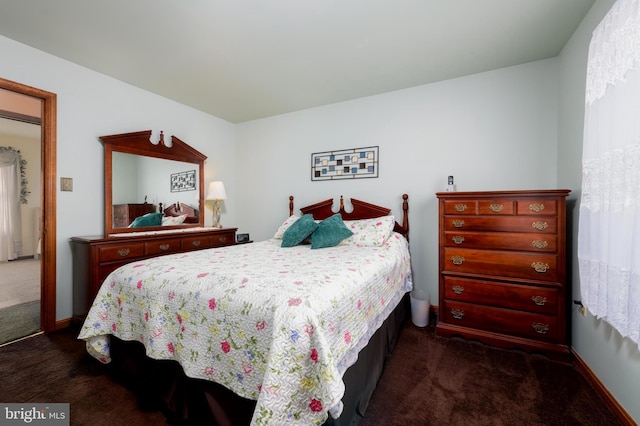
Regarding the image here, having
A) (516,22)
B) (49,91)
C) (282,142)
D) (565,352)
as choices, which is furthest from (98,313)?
(516,22)

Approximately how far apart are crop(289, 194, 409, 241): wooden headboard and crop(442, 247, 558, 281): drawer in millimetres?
681

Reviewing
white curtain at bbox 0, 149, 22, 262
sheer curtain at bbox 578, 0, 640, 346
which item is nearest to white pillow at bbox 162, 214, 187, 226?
white curtain at bbox 0, 149, 22, 262

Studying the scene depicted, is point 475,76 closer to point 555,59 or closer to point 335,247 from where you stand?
point 555,59

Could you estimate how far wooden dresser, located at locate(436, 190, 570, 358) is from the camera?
1.98 meters

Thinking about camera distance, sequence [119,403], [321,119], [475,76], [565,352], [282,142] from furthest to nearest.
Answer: [282,142] → [321,119] → [475,76] → [565,352] → [119,403]

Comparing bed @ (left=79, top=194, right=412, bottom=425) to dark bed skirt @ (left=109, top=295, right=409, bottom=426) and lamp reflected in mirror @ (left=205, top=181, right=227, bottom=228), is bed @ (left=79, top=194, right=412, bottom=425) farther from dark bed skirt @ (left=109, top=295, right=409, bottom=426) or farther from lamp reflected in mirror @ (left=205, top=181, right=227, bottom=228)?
lamp reflected in mirror @ (left=205, top=181, right=227, bottom=228)

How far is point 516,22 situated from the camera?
1.92 metres

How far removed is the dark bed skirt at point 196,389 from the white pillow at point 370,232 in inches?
34.5

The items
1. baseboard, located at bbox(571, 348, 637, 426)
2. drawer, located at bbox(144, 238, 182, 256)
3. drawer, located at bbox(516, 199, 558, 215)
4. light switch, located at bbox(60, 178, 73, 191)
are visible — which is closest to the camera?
baseboard, located at bbox(571, 348, 637, 426)

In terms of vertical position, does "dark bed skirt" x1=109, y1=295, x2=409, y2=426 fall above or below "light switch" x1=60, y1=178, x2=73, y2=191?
below

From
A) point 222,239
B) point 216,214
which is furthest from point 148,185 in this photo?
point 222,239

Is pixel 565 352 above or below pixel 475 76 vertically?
below

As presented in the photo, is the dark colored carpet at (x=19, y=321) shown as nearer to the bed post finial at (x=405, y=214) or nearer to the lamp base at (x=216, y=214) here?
the lamp base at (x=216, y=214)

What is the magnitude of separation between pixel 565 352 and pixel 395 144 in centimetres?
231
